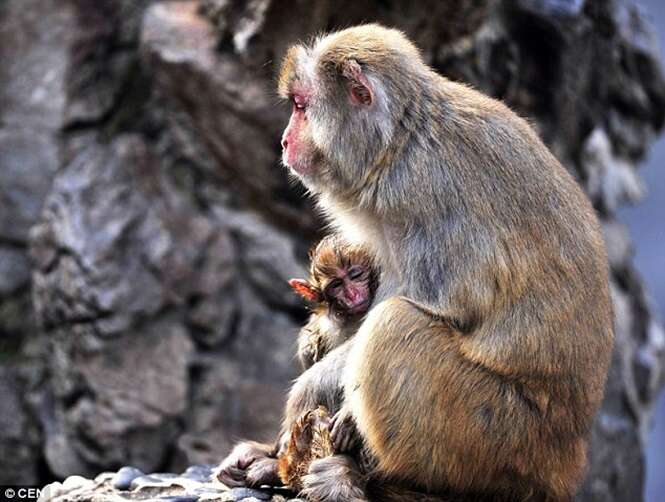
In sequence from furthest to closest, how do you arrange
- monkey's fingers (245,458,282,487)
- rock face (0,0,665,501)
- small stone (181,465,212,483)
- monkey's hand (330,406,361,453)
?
rock face (0,0,665,501), small stone (181,465,212,483), monkey's fingers (245,458,282,487), monkey's hand (330,406,361,453)

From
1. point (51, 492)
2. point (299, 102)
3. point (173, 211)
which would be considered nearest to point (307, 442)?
point (51, 492)

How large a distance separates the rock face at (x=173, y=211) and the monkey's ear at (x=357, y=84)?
2.86 m

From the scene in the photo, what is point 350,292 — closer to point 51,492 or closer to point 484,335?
point 484,335

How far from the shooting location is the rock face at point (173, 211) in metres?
7.63

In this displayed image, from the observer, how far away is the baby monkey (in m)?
4.61

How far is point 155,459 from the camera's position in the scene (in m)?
7.70

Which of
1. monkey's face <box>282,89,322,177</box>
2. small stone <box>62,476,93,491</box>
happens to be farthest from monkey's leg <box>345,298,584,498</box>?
small stone <box>62,476,93,491</box>

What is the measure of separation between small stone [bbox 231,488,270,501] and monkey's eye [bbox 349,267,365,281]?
981 millimetres

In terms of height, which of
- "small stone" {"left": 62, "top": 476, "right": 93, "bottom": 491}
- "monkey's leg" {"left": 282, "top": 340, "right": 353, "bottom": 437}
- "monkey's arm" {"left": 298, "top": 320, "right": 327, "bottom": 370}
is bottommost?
"small stone" {"left": 62, "top": 476, "right": 93, "bottom": 491}

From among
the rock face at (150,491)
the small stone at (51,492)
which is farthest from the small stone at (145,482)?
the small stone at (51,492)

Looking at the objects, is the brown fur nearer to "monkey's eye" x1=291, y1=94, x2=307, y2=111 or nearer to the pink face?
the pink face

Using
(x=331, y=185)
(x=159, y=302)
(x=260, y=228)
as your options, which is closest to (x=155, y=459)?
(x=159, y=302)

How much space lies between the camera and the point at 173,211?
26.2 ft

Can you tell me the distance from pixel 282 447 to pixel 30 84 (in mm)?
4875
